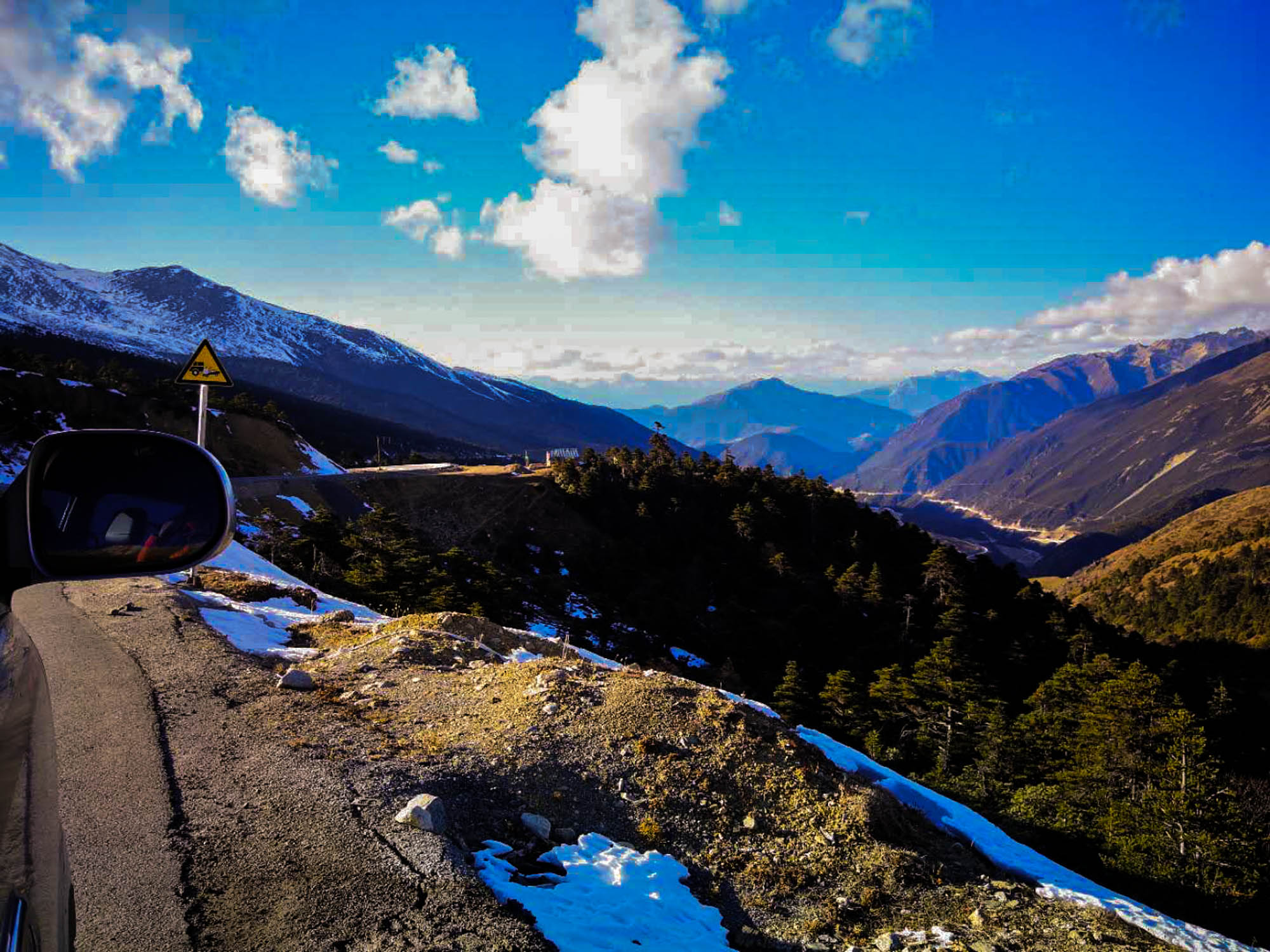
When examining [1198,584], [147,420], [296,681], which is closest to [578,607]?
[147,420]

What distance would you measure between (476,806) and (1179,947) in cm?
924

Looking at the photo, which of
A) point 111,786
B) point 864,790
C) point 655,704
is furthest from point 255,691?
point 864,790

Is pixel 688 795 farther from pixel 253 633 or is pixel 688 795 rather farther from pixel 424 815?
pixel 253 633

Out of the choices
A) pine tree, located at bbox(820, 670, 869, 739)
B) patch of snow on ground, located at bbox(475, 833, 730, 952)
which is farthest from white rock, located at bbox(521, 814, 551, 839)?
pine tree, located at bbox(820, 670, 869, 739)

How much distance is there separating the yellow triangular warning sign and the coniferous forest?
16244 mm

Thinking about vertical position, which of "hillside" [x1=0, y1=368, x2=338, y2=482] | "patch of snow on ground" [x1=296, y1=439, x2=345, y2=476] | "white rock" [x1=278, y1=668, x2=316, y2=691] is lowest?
"white rock" [x1=278, y1=668, x2=316, y2=691]

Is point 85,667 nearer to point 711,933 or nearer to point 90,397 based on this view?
point 711,933

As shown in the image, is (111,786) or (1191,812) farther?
(1191,812)

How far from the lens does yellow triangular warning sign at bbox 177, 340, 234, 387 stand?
553 inches

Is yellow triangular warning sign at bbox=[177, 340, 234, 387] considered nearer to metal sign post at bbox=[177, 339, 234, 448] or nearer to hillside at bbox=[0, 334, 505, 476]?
metal sign post at bbox=[177, 339, 234, 448]

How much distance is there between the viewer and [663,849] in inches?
334

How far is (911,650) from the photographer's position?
5366cm

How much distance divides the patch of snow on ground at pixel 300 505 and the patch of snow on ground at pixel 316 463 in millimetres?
10611

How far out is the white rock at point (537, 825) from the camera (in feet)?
25.8
